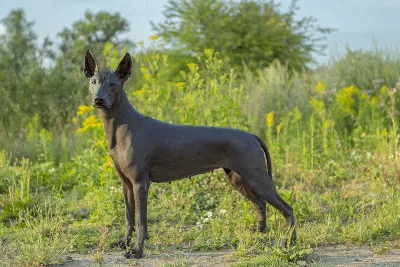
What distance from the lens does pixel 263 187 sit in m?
5.46

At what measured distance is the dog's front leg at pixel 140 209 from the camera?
5133 millimetres

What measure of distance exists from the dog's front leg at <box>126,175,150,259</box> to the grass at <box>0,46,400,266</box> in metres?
0.25

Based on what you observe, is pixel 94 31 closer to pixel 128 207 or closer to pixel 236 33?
pixel 236 33

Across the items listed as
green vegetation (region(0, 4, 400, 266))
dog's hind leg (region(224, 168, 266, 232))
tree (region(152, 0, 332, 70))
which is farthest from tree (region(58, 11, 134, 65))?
dog's hind leg (region(224, 168, 266, 232))

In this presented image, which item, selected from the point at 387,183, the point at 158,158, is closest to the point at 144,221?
the point at 158,158

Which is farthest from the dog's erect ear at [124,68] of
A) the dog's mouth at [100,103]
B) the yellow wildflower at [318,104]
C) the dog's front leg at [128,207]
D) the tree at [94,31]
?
the tree at [94,31]

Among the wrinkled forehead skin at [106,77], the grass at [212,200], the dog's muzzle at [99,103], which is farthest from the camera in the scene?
the grass at [212,200]

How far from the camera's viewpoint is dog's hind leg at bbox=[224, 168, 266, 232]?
5.79m

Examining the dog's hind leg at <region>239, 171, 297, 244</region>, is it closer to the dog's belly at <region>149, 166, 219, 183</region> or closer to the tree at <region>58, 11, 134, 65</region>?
the dog's belly at <region>149, 166, 219, 183</region>

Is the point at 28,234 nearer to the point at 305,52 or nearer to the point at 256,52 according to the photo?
the point at 256,52

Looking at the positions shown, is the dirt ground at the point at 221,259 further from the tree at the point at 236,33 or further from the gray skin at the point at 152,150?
the tree at the point at 236,33

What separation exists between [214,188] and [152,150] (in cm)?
256

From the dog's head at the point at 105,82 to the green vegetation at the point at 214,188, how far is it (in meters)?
1.32

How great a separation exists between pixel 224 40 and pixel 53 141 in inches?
441
